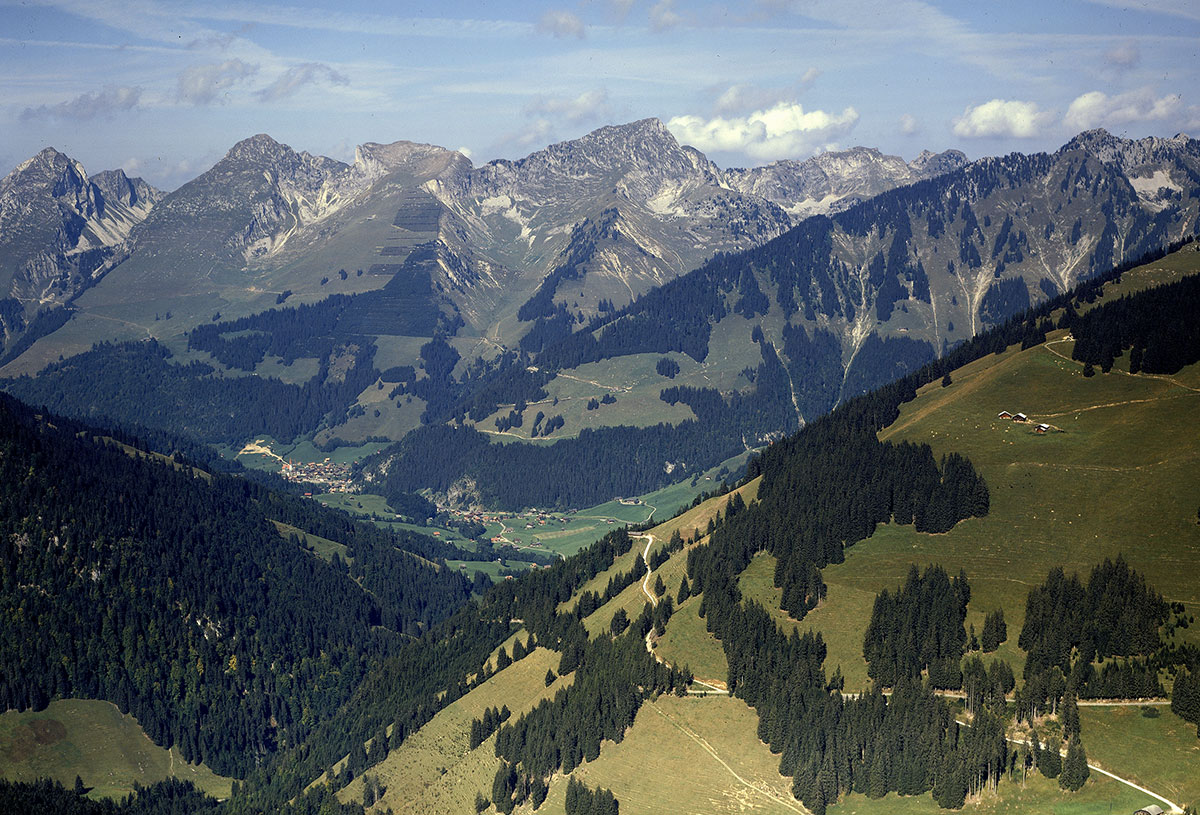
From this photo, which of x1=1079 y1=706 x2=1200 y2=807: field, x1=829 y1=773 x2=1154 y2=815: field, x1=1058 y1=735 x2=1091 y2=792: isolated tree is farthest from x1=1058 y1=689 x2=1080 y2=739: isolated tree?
x1=829 y1=773 x2=1154 y2=815: field

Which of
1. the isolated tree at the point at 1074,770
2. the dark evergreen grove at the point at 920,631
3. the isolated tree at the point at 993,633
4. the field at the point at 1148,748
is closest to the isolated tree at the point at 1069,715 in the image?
the field at the point at 1148,748

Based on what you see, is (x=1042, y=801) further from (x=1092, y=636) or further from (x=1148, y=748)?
(x=1092, y=636)

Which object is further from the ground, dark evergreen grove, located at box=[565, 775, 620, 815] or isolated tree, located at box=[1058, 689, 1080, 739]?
isolated tree, located at box=[1058, 689, 1080, 739]

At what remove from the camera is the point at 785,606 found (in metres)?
198

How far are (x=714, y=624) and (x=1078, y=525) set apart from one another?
6502cm

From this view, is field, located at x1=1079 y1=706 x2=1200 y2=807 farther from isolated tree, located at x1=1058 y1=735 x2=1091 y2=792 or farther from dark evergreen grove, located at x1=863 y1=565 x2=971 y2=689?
dark evergreen grove, located at x1=863 y1=565 x2=971 y2=689

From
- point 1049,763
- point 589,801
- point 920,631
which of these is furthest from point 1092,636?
point 589,801

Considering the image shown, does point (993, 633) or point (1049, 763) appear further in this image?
point (993, 633)

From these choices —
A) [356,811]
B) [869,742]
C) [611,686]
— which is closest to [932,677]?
[869,742]

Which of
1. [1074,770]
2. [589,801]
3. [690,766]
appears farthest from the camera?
[690,766]

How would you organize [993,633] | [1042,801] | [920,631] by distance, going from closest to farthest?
[1042,801] → [993,633] → [920,631]

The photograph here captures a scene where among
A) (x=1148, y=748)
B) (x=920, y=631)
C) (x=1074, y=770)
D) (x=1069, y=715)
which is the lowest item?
(x=1074, y=770)

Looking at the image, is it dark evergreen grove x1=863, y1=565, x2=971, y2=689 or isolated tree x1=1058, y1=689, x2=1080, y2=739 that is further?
dark evergreen grove x1=863, y1=565, x2=971, y2=689

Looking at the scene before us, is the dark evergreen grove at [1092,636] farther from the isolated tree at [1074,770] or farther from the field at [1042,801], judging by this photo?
the field at [1042,801]
